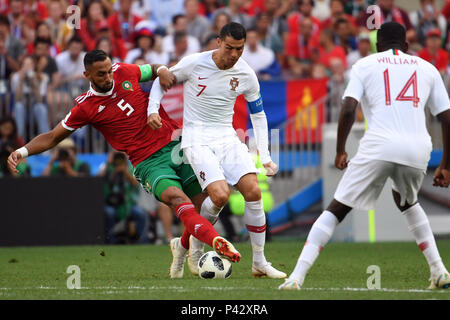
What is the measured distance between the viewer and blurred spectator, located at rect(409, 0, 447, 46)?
63.7ft

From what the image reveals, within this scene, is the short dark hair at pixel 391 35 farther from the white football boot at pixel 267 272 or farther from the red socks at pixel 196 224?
the white football boot at pixel 267 272

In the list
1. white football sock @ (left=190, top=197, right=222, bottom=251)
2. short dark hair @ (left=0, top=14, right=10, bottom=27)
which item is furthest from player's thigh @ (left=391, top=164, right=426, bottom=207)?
short dark hair @ (left=0, top=14, right=10, bottom=27)

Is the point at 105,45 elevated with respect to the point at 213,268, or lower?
elevated

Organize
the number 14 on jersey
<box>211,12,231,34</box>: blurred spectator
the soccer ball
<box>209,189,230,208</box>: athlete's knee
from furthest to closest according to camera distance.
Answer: <box>211,12,231,34</box>: blurred spectator, <box>209,189,230,208</box>: athlete's knee, the soccer ball, the number 14 on jersey

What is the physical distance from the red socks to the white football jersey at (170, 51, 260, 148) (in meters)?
0.75

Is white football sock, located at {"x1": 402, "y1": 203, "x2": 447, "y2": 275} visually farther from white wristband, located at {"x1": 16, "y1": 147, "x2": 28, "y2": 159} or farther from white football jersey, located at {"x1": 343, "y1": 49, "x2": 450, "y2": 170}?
white wristband, located at {"x1": 16, "y1": 147, "x2": 28, "y2": 159}

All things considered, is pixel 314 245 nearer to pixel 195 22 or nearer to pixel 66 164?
pixel 66 164

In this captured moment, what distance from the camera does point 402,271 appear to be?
32.3 feet

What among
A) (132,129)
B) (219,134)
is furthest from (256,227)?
(132,129)

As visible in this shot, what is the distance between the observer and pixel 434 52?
17.8m

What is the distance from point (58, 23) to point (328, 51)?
5.75 m

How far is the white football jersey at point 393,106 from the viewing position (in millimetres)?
7254
